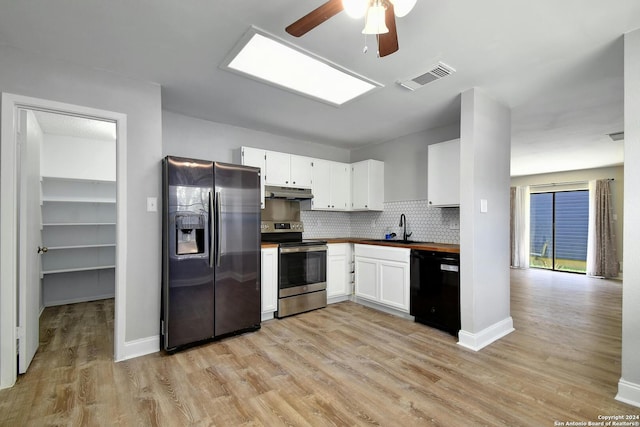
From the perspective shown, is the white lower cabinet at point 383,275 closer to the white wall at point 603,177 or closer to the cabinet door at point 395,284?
the cabinet door at point 395,284

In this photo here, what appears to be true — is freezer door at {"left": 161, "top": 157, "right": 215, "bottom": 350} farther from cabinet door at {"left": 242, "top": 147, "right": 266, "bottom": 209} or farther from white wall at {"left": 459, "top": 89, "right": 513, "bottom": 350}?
white wall at {"left": 459, "top": 89, "right": 513, "bottom": 350}

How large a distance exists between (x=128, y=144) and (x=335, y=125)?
239cm

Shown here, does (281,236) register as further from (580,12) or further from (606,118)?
(606,118)

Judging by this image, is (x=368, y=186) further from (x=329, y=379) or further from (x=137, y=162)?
(x=137, y=162)

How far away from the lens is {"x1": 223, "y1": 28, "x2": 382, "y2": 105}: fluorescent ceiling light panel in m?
2.25

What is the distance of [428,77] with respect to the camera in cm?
265

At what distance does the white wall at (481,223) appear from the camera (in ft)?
9.50

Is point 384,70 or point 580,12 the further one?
point 384,70

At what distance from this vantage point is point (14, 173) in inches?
87.9

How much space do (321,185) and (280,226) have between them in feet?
2.93

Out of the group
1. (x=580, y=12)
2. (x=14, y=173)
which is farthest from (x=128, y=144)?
(x=580, y=12)

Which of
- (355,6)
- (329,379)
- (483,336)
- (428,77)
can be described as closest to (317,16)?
(355,6)

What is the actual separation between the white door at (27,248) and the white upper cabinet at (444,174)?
13.0 feet

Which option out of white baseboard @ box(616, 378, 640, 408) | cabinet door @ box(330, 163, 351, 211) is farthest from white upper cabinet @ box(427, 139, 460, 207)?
white baseboard @ box(616, 378, 640, 408)
